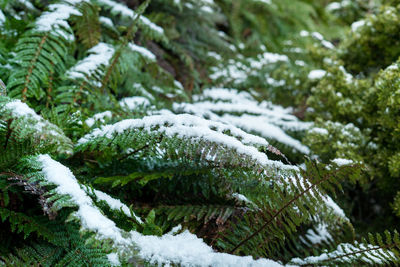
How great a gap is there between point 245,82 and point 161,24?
2.71 feet

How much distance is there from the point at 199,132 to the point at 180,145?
7cm

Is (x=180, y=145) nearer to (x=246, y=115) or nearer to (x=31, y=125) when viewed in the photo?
(x=31, y=125)

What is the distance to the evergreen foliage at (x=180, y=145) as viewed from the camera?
0.91 m

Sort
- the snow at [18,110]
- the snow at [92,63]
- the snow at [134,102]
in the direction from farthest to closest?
the snow at [134,102], the snow at [92,63], the snow at [18,110]

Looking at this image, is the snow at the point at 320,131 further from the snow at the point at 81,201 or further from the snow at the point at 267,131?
the snow at the point at 81,201

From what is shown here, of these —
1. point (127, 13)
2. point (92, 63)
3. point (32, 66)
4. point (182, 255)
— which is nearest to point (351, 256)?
point (182, 255)

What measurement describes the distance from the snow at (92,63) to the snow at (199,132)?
1.90ft

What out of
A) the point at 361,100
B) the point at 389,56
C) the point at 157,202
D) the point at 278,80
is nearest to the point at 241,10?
the point at 278,80

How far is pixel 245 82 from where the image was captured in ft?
8.64

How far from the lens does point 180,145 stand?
99 centimetres

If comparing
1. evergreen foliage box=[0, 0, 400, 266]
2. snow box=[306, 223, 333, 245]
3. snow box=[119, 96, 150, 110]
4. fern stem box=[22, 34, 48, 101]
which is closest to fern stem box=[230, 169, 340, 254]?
evergreen foliage box=[0, 0, 400, 266]

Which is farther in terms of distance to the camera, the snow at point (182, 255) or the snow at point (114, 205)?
the snow at point (114, 205)

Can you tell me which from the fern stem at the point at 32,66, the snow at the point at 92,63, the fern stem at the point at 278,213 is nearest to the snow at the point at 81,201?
the fern stem at the point at 278,213

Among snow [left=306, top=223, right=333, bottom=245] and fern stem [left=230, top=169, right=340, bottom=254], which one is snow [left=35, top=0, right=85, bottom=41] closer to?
fern stem [left=230, top=169, right=340, bottom=254]
